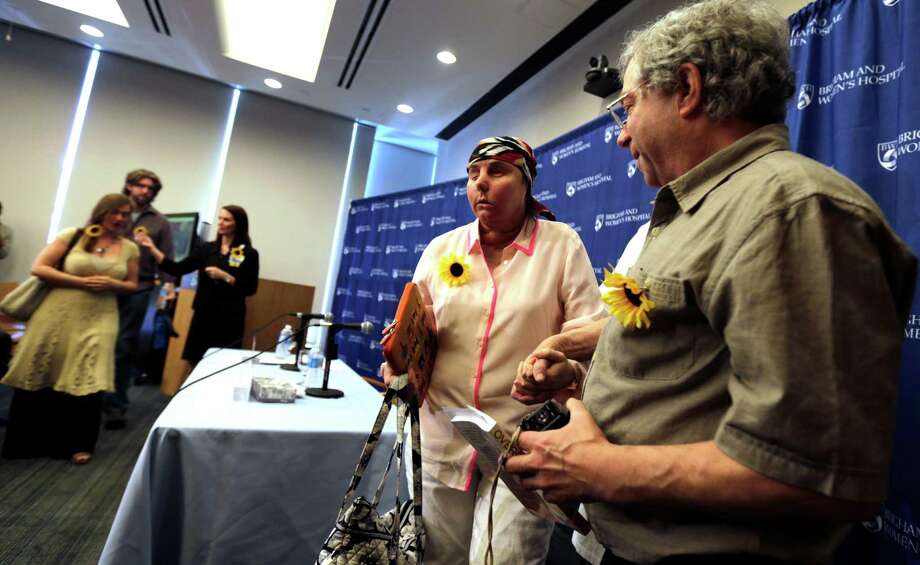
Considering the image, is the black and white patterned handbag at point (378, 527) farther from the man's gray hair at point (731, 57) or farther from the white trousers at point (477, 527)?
the man's gray hair at point (731, 57)

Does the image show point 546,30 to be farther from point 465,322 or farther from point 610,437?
point 610,437

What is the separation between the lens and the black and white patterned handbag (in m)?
0.91

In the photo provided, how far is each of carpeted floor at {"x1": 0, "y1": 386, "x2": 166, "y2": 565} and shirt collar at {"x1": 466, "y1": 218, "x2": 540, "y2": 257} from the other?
1914 mm

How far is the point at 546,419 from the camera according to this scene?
68 centimetres

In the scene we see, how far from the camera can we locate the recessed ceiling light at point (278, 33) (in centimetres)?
430

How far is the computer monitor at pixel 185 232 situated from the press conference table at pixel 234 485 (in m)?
4.02

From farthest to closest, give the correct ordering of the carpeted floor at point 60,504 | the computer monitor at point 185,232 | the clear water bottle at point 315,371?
the computer monitor at point 185,232, the clear water bottle at point 315,371, the carpeted floor at point 60,504

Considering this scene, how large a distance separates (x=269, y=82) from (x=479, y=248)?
5266mm

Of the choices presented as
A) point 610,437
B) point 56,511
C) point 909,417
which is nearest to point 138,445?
point 56,511

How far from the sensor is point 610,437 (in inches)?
25.2

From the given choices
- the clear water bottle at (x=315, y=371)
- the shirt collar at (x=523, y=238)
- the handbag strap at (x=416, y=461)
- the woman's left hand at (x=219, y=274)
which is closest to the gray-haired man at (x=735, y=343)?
the handbag strap at (x=416, y=461)

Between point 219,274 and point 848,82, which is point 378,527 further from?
point 219,274

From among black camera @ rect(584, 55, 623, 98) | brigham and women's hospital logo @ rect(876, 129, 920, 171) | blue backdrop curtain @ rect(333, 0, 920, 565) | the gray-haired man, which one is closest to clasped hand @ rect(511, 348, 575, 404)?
the gray-haired man

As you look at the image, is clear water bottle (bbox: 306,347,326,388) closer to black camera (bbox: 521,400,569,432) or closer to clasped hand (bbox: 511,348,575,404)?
clasped hand (bbox: 511,348,575,404)
